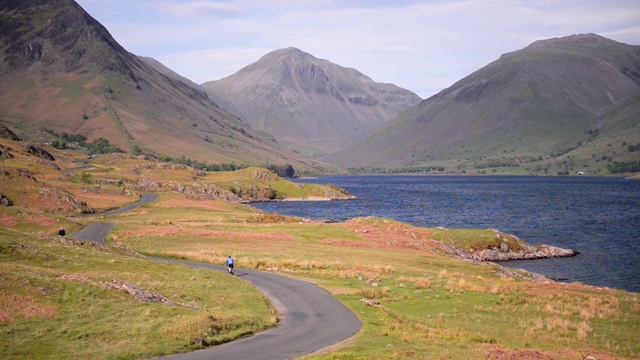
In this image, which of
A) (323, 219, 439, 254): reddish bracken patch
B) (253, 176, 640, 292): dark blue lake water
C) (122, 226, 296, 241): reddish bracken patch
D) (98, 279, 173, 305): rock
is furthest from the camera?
(253, 176, 640, 292): dark blue lake water

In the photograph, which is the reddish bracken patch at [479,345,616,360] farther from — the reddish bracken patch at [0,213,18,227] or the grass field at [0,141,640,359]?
the reddish bracken patch at [0,213,18,227]

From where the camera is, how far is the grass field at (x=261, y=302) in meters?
25.8

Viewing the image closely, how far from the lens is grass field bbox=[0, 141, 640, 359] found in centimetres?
2580

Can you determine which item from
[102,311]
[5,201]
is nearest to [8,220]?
[5,201]

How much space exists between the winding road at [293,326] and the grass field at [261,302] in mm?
985

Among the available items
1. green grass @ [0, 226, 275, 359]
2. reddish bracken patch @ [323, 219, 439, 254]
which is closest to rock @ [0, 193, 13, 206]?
green grass @ [0, 226, 275, 359]

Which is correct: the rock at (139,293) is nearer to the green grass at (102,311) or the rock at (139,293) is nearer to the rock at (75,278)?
the green grass at (102,311)

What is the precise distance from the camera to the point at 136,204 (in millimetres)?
124688

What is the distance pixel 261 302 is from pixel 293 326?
567cm

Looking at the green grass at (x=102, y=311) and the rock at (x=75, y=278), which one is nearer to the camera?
the green grass at (x=102, y=311)

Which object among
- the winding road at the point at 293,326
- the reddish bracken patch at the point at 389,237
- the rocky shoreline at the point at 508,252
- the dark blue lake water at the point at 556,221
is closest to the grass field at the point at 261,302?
the reddish bracken patch at the point at 389,237

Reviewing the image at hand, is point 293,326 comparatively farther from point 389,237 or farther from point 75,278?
point 389,237

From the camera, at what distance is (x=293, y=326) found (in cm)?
3250

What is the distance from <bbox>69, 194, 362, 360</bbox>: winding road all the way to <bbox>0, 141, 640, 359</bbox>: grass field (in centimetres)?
99
